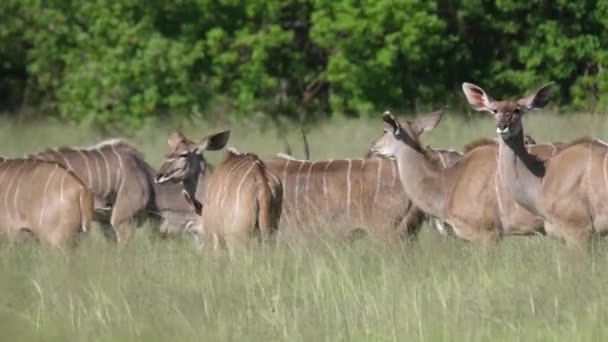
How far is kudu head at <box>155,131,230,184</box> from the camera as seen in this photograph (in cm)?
1029

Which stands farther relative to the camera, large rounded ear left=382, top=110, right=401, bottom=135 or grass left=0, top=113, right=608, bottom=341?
large rounded ear left=382, top=110, right=401, bottom=135

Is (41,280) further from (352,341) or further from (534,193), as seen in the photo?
(534,193)

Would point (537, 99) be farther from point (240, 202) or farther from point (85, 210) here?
point (85, 210)

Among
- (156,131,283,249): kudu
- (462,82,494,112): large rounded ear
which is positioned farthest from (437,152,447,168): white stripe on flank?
(156,131,283,249): kudu

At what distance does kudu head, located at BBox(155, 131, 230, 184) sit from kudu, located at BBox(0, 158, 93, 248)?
3.50 feet

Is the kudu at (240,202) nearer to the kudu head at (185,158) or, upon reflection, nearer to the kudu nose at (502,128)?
the kudu head at (185,158)

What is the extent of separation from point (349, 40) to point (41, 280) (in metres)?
12.8

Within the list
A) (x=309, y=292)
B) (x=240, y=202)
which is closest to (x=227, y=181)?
(x=240, y=202)

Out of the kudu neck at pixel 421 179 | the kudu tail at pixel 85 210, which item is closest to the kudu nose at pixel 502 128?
the kudu neck at pixel 421 179

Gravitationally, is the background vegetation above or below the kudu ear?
below

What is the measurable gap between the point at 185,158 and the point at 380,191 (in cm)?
118

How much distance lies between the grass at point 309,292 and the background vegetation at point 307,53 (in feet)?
37.2

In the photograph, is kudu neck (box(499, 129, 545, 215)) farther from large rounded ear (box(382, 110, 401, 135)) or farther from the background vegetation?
the background vegetation

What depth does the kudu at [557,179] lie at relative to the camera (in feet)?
28.1
